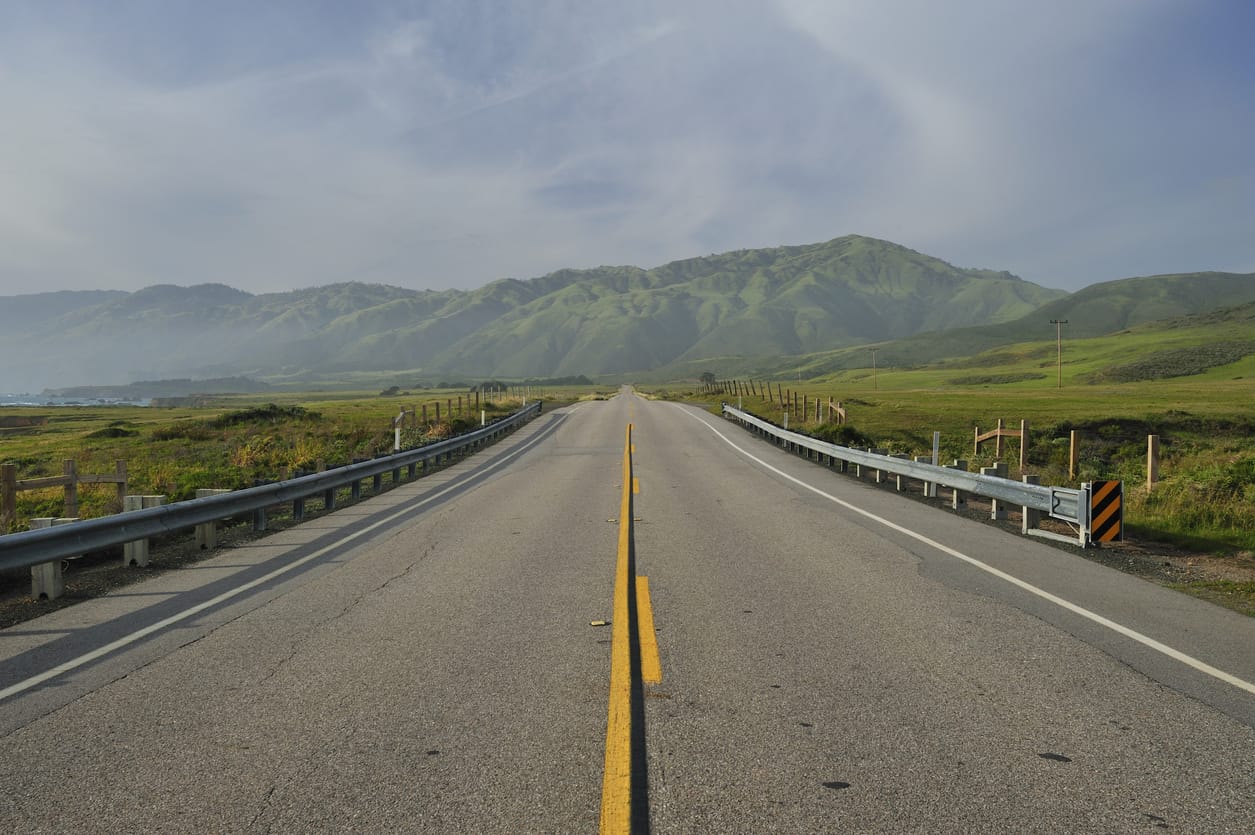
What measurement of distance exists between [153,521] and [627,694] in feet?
22.3

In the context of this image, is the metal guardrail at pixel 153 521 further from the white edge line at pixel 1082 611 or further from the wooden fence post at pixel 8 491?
the white edge line at pixel 1082 611

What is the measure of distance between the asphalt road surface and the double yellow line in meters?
0.07

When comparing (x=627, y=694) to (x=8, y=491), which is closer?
(x=627, y=694)

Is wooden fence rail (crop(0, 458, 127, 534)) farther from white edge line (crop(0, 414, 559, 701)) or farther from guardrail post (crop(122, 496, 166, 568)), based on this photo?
A: white edge line (crop(0, 414, 559, 701))

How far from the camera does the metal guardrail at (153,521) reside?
684 cm

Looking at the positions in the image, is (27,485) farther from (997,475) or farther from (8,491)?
(997,475)

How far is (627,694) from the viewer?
4496 mm

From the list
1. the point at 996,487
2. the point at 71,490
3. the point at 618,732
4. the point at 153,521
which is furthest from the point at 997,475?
the point at 71,490

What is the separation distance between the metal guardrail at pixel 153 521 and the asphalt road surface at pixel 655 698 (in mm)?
612

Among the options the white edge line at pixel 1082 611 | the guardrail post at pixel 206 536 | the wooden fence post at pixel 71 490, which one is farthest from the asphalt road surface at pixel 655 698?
the wooden fence post at pixel 71 490

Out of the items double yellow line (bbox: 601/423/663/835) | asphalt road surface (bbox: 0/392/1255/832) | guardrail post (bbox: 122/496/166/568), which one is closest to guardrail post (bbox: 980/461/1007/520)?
asphalt road surface (bbox: 0/392/1255/832)

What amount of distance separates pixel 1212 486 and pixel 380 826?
14871 millimetres

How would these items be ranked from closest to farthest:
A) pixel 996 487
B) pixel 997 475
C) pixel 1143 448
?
pixel 996 487
pixel 997 475
pixel 1143 448

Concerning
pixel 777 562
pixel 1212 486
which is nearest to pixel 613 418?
pixel 1212 486
